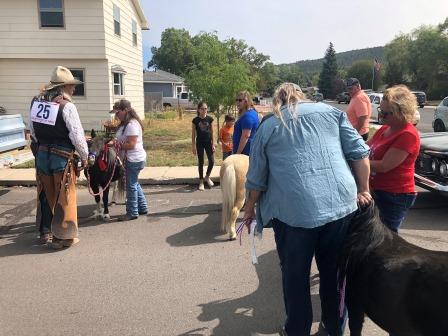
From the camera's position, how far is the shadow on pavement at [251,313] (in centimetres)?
346

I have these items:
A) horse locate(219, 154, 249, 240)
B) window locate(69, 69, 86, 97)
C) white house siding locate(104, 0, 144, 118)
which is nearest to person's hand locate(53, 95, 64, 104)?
horse locate(219, 154, 249, 240)

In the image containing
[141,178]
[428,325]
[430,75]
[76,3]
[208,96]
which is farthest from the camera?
[430,75]

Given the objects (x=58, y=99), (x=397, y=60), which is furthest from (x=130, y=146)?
(x=397, y=60)

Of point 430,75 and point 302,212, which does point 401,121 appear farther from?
point 430,75

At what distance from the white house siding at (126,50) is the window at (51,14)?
179 centimetres

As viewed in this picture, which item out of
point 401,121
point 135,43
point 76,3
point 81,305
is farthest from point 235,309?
point 135,43

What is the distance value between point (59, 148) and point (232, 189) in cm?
219

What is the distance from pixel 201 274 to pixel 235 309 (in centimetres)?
85

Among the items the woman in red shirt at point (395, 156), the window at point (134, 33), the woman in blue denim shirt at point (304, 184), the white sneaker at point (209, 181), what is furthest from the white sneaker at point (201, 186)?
the window at point (134, 33)

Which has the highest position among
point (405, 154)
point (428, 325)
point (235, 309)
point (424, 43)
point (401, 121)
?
point (424, 43)

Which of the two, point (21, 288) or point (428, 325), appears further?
point (21, 288)

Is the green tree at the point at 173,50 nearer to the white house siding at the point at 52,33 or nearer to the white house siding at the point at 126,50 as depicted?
the white house siding at the point at 126,50

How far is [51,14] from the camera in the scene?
17.5 meters

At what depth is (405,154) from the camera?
3.43 metres
